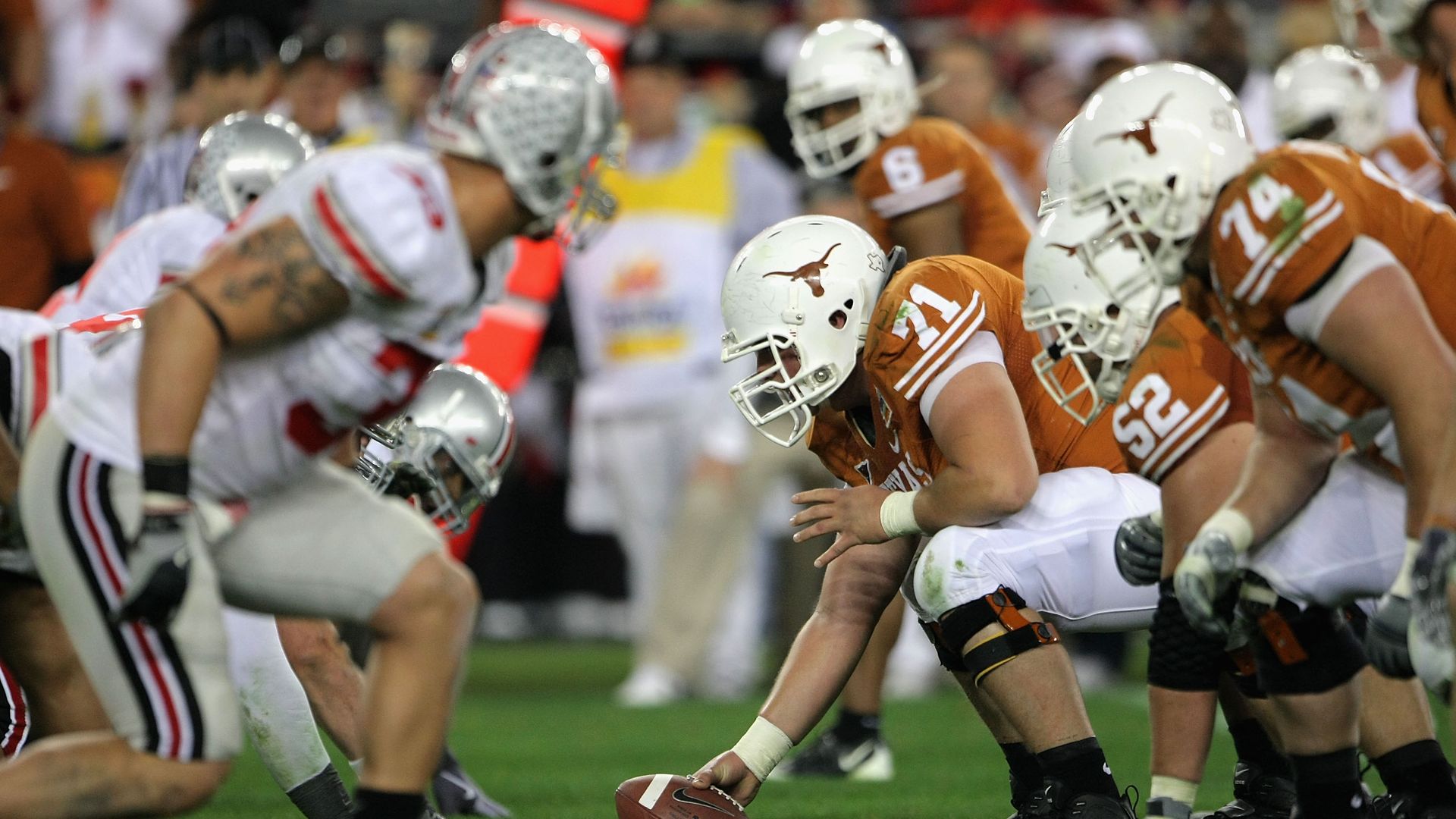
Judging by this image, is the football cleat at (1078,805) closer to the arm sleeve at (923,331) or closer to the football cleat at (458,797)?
the arm sleeve at (923,331)

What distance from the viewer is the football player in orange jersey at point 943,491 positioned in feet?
11.4

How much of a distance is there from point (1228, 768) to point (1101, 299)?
228 cm

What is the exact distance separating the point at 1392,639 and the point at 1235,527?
381 mm

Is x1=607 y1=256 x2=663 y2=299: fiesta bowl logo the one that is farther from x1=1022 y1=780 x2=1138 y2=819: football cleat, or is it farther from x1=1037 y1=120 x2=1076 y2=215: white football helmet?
x1=1022 y1=780 x2=1138 y2=819: football cleat

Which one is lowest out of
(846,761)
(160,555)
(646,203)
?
(846,761)

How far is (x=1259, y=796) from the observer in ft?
12.9

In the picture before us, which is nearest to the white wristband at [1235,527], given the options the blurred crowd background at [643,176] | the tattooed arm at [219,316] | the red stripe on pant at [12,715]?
the tattooed arm at [219,316]

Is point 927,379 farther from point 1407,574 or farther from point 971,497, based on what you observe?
point 1407,574

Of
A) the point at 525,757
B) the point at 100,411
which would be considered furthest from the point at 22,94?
the point at 100,411

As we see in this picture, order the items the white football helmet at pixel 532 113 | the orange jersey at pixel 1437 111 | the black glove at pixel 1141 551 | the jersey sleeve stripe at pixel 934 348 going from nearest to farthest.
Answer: the white football helmet at pixel 532 113 → the jersey sleeve stripe at pixel 934 348 → the black glove at pixel 1141 551 → the orange jersey at pixel 1437 111

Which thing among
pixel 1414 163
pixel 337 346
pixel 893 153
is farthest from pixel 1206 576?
pixel 1414 163

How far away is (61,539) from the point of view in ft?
9.73

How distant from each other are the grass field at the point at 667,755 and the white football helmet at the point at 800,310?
3.72 ft

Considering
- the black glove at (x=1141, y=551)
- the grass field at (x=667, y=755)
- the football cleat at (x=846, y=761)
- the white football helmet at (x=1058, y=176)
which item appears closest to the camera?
the black glove at (x=1141, y=551)
